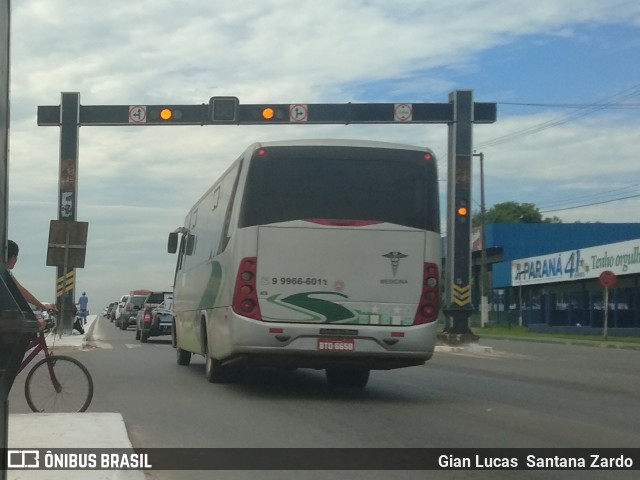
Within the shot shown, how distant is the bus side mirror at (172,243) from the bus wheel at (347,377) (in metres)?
8.50

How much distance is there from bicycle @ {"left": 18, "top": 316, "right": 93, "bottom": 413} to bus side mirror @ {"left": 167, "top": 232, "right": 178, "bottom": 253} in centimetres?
1277

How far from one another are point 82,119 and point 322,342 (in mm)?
21430

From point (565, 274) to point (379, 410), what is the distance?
4460cm

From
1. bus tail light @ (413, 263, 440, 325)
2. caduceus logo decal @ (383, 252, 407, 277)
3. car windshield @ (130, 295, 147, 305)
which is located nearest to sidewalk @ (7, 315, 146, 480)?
caduceus logo decal @ (383, 252, 407, 277)

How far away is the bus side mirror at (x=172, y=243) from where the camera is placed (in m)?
23.5

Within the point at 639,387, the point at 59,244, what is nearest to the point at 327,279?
the point at 639,387

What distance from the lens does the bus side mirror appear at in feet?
77.2

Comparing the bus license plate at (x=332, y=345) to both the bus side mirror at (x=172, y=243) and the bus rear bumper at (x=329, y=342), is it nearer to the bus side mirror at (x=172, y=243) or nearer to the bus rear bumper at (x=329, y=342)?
the bus rear bumper at (x=329, y=342)

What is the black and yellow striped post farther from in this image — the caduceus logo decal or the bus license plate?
the caduceus logo decal

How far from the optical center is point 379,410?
40.4 feet

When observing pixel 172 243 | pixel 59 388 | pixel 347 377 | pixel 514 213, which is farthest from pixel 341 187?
pixel 514 213

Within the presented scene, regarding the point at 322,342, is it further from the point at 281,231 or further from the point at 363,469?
the point at 363,469

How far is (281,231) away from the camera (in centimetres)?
1337

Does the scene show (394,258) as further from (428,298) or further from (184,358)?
(184,358)
